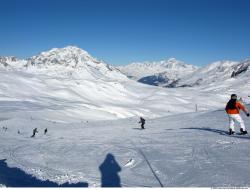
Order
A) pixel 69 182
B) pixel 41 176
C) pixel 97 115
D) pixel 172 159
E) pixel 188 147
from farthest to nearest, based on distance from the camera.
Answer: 1. pixel 97 115
2. pixel 188 147
3. pixel 172 159
4. pixel 41 176
5. pixel 69 182

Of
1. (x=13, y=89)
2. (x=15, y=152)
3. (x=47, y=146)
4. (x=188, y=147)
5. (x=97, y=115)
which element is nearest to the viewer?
(x=188, y=147)

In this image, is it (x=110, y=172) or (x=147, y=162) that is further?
(x=147, y=162)

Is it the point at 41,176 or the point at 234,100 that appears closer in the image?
the point at 41,176

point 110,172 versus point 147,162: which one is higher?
point 147,162

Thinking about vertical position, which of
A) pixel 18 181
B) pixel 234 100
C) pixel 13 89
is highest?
pixel 13 89

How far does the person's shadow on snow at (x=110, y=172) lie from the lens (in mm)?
10558

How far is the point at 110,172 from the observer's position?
470 inches

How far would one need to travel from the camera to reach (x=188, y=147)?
15391mm

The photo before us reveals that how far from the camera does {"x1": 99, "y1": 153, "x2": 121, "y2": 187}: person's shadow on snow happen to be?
10558mm

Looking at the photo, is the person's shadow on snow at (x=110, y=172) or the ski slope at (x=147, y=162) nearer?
the ski slope at (x=147, y=162)

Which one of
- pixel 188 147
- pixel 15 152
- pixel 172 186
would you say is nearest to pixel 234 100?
pixel 188 147

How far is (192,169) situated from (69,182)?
4202mm

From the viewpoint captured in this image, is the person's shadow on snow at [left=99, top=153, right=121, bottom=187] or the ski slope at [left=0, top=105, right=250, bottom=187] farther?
the person's shadow on snow at [left=99, top=153, right=121, bottom=187]

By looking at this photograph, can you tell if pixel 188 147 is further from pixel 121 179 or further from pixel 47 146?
pixel 47 146
